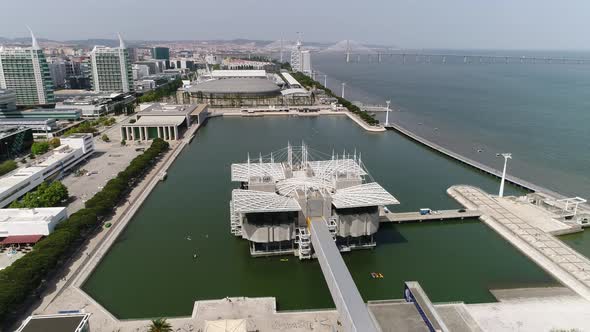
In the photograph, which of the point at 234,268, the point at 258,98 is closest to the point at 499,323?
the point at 234,268

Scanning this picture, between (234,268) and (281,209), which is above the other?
(281,209)

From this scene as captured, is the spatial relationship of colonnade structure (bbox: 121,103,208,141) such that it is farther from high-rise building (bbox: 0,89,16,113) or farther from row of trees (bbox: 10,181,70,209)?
row of trees (bbox: 10,181,70,209)

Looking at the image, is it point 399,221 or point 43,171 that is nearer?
point 399,221

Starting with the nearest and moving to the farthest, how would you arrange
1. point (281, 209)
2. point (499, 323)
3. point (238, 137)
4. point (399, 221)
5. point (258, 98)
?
point (499, 323) → point (281, 209) → point (399, 221) → point (238, 137) → point (258, 98)

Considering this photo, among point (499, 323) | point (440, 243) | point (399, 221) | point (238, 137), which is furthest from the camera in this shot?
point (238, 137)

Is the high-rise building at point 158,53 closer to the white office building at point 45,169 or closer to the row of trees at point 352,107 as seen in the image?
the row of trees at point 352,107

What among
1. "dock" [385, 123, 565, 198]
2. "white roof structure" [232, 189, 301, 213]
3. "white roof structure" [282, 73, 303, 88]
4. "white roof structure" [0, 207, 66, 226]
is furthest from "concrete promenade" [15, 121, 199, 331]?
"white roof structure" [282, 73, 303, 88]

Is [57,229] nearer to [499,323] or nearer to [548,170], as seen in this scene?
[499,323]

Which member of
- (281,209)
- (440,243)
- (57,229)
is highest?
(281,209)

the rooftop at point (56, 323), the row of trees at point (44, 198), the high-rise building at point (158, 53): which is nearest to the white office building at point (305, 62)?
the high-rise building at point (158, 53)
